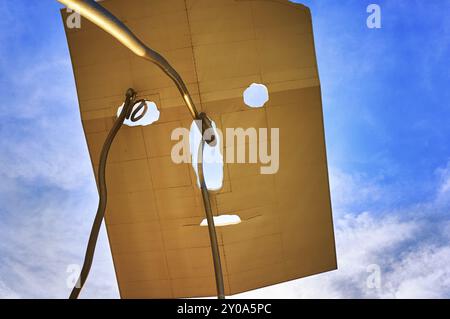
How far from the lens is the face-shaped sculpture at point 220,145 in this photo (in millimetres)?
5703

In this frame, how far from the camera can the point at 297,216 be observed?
655cm

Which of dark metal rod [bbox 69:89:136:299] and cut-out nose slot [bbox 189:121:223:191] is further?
cut-out nose slot [bbox 189:121:223:191]

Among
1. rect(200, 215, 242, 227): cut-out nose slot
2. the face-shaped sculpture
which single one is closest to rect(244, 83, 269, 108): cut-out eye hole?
the face-shaped sculpture

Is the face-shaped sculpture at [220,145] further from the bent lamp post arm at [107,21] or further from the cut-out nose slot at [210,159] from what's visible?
the bent lamp post arm at [107,21]

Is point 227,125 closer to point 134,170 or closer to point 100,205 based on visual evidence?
point 134,170

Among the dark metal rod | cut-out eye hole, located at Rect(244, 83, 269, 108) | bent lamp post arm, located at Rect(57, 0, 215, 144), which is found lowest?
the dark metal rod

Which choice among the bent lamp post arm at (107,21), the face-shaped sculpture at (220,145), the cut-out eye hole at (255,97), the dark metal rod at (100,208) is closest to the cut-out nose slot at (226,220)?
the face-shaped sculpture at (220,145)

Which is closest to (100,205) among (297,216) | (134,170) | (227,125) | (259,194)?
(134,170)

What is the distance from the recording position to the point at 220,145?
6.04 meters

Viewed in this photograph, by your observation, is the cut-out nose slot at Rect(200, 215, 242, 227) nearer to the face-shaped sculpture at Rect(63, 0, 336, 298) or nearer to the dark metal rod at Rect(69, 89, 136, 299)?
the face-shaped sculpture at Rect(63, 0, 336, 298)

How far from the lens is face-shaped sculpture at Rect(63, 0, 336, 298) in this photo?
5703mm

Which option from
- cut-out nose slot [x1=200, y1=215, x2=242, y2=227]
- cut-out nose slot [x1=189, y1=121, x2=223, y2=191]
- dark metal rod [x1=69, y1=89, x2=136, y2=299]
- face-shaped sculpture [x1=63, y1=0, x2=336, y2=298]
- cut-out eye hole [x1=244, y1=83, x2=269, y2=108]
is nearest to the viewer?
dark metal rod [x1=69, y1=89, x2=136, y2=299]
